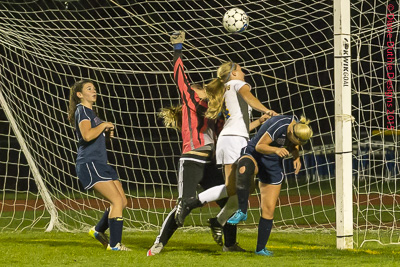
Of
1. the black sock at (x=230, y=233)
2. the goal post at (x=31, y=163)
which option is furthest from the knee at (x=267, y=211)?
the goal post at (x=31, y=163)

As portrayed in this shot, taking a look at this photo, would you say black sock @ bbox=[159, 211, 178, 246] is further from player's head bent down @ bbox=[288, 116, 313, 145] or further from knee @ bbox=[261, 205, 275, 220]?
player's head bent down @ bbox=[288, 116, 313, 145]

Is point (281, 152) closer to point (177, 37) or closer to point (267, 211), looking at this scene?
point (267, 211)

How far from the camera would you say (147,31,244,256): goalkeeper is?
639cm

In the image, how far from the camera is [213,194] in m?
6.34

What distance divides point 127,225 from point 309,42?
14556mm

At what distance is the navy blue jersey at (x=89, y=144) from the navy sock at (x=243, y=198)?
4.65ft

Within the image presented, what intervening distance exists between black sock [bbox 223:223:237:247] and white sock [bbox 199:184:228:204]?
0.35m

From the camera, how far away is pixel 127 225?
9648mm

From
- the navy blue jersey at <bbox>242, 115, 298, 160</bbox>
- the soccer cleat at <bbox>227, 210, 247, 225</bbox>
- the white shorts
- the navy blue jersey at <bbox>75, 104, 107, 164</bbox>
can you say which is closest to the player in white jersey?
the white shorts

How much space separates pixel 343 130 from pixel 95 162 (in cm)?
229

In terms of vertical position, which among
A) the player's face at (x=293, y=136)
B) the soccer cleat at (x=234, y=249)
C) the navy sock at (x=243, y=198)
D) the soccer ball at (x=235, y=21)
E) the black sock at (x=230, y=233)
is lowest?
the soccer cleat at (x=234, y=249)

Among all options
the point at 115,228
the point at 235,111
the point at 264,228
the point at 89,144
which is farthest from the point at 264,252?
the point at 89,144

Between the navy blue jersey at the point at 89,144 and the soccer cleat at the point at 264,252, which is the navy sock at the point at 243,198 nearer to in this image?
the soccer cleat at the point at 264,252

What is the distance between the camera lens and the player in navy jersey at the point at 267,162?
605cm
